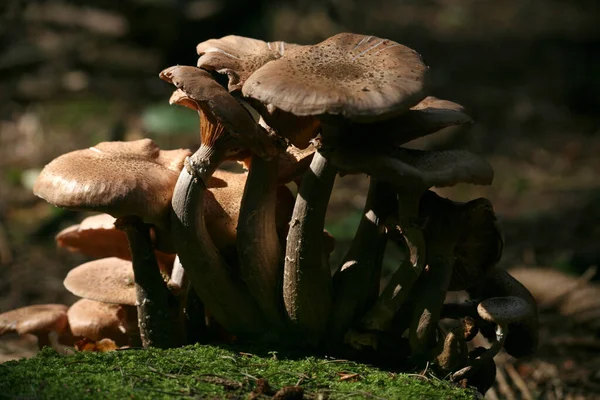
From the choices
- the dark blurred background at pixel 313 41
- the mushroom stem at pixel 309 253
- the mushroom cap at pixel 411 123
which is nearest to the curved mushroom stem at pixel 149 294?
the mushroom stem at pixel 309 253

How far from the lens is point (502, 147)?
8.58 metres

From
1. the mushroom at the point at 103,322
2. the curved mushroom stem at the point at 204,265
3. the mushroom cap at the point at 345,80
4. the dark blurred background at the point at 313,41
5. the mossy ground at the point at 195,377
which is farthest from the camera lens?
the dark blurred background at the point at 313,41

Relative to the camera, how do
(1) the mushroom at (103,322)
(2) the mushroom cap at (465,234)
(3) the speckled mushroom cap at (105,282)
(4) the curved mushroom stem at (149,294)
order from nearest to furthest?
(2) the mushroom cap at (465,234)
(4) the curved mushroom stem at (149,294)
(3) the speckled mushroom cap at (105,282)
(1) the mushroom at (103,322)

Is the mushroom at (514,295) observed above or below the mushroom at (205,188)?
below

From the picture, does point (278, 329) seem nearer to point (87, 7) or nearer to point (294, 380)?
point (294, 380)

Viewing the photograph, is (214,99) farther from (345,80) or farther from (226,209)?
(226,209)

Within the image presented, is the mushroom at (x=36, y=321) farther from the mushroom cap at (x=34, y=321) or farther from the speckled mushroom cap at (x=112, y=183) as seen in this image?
Result: the speckled mushroom cap at (x=112, y=183)

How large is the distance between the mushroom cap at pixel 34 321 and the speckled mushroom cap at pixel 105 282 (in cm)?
26

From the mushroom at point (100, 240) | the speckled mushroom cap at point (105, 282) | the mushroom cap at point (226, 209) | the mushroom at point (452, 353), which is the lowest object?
the mushroom at point (452, 353)

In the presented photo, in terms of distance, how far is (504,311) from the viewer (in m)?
2.59

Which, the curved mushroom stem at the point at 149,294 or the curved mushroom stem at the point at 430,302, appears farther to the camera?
the curved mushroom stem at the point at 149,294

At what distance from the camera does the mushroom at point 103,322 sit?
10.2 feet

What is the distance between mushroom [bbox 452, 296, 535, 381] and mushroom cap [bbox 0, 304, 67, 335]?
191 cm

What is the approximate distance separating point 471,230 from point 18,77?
8.39 meters
